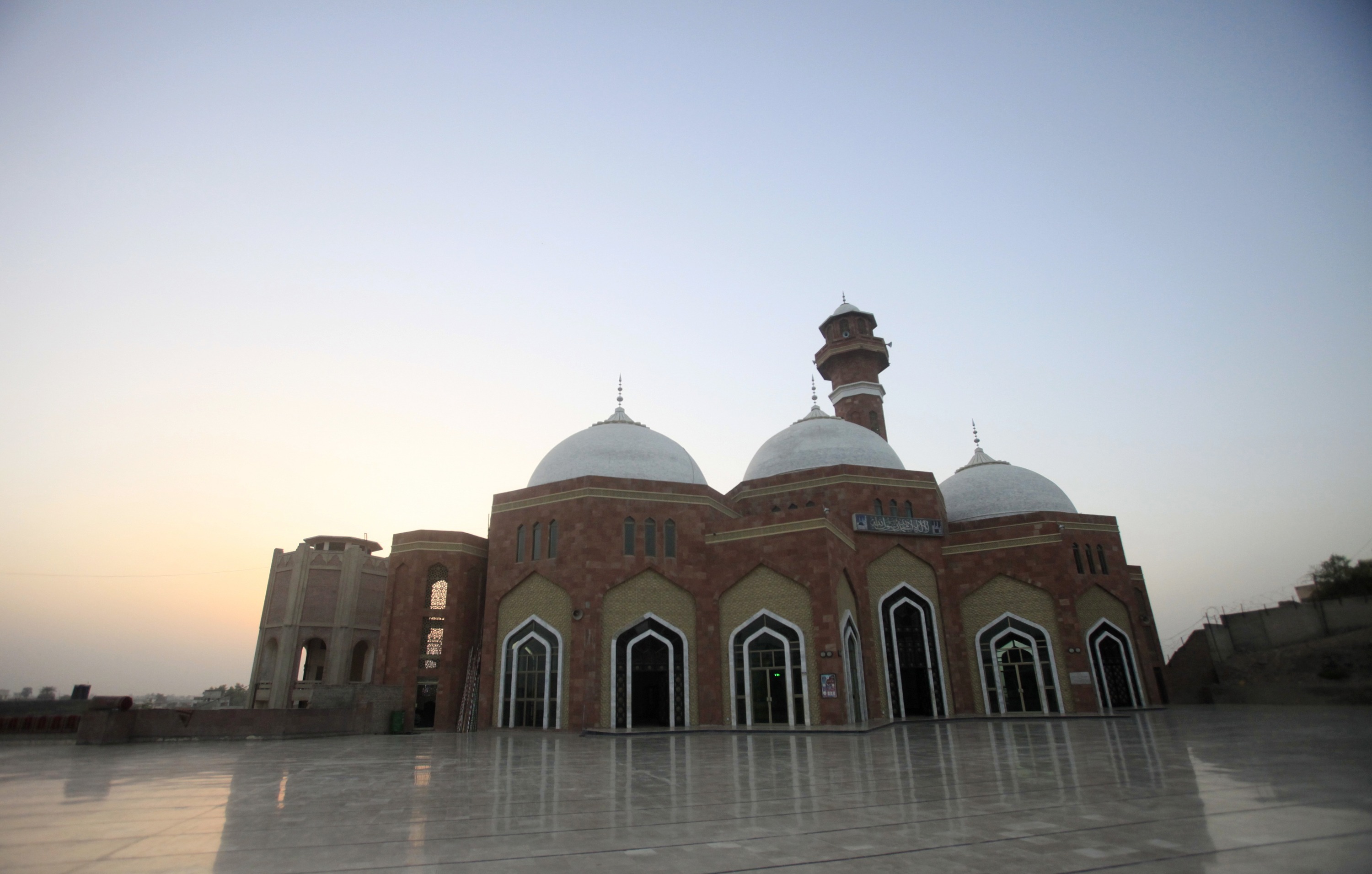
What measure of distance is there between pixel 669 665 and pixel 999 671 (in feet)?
41.3

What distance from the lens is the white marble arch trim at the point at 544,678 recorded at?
75.0ft

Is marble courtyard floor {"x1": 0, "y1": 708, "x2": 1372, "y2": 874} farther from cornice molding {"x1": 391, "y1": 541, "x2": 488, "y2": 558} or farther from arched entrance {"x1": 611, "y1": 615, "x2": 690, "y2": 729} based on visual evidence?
cornice molding {"x1": 391, "y1": 541, "x2": 488, "y2": 558}

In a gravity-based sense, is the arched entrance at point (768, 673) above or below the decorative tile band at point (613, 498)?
below

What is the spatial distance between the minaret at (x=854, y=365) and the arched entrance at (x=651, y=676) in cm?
1839

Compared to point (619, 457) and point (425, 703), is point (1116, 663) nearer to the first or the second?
point (619, 457)

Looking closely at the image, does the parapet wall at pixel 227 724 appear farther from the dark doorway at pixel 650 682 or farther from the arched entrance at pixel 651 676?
the dark doorway at pixel 650 682

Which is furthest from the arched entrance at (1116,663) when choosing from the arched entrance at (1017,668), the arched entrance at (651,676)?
the arched entrance at (651,676)

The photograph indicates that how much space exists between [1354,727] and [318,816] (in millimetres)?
20539

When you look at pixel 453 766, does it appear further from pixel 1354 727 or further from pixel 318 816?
pixel 1354 727

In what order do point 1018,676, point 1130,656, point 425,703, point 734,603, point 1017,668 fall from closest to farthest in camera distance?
1. point 734,603
2. point 425,703
3. point 1018,676
4. point 1017,668
5. point 1130,656

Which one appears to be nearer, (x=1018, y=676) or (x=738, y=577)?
(x=738, y=577)

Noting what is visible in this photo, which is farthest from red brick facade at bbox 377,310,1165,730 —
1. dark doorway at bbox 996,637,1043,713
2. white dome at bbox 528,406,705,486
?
white dome at bbox 528,406,705,486

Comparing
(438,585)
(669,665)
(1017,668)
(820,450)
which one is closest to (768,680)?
(669,665)

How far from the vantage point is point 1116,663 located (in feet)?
91.9
